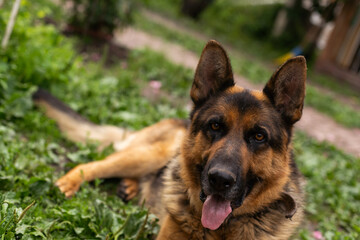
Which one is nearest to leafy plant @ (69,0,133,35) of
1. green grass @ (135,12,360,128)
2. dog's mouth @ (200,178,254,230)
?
green grass @ (135,12,360,128)

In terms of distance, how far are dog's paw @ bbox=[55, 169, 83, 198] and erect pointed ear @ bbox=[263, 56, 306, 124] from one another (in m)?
2.25

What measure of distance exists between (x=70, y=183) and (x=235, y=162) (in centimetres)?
203

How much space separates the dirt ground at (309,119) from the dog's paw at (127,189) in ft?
17.1

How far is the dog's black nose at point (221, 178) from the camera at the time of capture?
9.00ft

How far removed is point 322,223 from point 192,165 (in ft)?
8.20

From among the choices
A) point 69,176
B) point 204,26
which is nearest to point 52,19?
point 69,176

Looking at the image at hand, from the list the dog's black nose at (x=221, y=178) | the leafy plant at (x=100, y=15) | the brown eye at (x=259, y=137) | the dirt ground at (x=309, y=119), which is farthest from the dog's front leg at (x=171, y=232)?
the leafy plant at (x=100, y=15)

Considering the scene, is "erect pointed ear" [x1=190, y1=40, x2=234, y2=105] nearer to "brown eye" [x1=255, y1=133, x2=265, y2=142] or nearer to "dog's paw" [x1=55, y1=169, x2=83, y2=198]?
"brown eye" [x1=255, y1=133, x2=265, y2=142]

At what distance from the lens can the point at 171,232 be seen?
10.8ft

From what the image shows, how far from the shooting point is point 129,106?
6.56m

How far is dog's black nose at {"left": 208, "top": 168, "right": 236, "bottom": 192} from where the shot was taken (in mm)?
2742

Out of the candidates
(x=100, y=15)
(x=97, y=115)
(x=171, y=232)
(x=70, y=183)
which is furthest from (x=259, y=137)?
(x=100, y=15)

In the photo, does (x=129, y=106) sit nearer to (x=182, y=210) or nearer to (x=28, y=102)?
(x=28, y=102)

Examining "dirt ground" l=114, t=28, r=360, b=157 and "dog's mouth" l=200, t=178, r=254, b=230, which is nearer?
"dog's mouth" l=200, t=178, r=254, b=230
